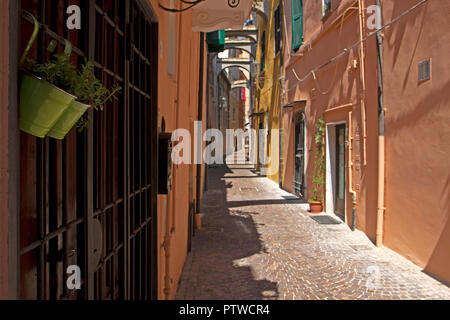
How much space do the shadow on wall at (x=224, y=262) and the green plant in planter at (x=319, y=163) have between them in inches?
72.1

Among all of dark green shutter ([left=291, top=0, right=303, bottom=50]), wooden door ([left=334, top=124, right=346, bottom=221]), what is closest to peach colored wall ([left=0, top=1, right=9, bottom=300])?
wooden door ([left=334, top=124, right=346, bottom=221])

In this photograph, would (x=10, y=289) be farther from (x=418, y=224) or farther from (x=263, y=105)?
(x=263, y=105)

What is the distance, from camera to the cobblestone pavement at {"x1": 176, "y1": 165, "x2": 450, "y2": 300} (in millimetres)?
4316

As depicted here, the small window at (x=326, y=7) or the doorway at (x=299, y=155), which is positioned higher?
the small window at (x=326, y=7)

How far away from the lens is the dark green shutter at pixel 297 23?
11.1 meters

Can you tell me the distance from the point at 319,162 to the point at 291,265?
4411mm

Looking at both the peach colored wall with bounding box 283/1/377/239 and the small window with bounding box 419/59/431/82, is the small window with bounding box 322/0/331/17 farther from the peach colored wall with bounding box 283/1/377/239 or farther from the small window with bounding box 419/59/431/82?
the small window with bounding box 419/59/431/82

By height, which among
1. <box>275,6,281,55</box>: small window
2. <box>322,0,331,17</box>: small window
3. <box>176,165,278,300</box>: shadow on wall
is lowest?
<box>176,165,278,300</box>: shadow on wall

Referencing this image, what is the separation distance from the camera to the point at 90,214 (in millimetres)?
1645

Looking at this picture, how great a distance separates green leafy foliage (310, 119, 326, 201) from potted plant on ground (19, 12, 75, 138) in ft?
27.8

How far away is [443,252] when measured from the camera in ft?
14.8

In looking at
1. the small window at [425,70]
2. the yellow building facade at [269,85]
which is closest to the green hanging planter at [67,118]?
the small window at [425,70]

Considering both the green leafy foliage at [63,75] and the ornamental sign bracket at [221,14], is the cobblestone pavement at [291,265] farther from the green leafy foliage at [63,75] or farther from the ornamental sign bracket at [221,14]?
the green leafy foliage at [63,75]

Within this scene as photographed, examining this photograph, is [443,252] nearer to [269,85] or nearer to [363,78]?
[363,78]
